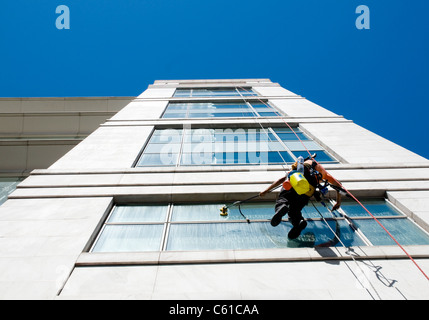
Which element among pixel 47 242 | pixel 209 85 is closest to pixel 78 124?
pixel 209 85

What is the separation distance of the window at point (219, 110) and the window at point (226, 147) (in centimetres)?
200

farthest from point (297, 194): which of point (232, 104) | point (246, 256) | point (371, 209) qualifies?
point (232, 104)

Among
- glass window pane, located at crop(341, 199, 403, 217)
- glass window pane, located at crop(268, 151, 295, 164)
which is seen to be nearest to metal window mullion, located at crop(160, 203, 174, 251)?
glass window pane, located at crop(268, 151, 295, 164)

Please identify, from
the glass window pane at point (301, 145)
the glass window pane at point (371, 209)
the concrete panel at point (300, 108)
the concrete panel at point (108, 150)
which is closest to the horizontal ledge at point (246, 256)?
the glass window pane at point (371, 209)

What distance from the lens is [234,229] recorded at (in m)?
6.14

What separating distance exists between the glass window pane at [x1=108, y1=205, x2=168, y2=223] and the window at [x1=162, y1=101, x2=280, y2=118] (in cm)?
756

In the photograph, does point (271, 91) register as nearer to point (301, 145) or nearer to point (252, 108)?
point (252, 108)

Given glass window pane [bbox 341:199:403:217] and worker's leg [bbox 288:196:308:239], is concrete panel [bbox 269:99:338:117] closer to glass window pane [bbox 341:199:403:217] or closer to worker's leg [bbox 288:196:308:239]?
glass window pane [bbox 341:199:403:217]

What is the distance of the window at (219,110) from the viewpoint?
1394 cm

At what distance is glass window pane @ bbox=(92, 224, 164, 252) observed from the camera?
5574mm

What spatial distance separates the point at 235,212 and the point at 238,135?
5.42m

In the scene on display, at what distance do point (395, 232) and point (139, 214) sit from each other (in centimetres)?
564

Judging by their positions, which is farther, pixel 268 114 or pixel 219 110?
pixel 219 110

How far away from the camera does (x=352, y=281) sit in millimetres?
4590
